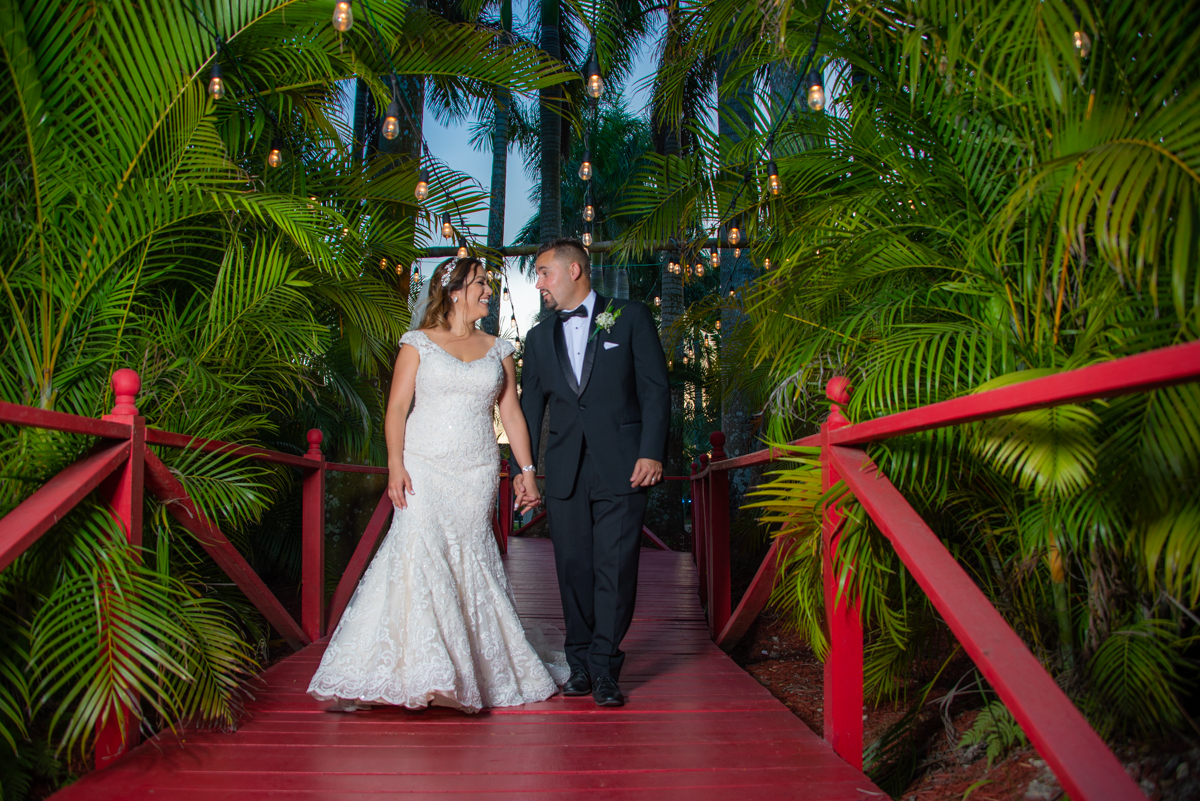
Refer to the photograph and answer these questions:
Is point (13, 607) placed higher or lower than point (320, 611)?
higher

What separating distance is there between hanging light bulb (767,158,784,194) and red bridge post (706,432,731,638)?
1541mm

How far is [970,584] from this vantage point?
69.8 inches

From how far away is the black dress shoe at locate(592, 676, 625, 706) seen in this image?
10.5 feet

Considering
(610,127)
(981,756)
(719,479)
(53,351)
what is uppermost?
(610,127)

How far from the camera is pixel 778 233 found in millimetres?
4031

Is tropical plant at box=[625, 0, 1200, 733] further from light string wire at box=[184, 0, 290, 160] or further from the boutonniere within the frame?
light string wire at box=[184, 0, 290, 160]

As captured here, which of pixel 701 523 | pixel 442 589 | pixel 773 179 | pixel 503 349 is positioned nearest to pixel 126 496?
pixel 442 589

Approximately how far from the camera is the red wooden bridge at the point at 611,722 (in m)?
1.49

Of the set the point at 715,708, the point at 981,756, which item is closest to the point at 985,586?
the point at 981,756

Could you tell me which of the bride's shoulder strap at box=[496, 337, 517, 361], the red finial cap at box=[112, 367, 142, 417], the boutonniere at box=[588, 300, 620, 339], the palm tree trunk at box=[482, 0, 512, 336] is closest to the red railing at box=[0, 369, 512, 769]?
the red finial cap at box=[112, 367, 142, 417]

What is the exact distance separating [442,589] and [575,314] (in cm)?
131

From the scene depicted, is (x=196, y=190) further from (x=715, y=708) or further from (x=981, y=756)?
(x=981, y=756)

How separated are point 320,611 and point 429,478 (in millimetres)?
1692

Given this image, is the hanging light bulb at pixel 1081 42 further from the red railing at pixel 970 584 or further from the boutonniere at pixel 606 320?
the boutonniere at pixel 606 320
